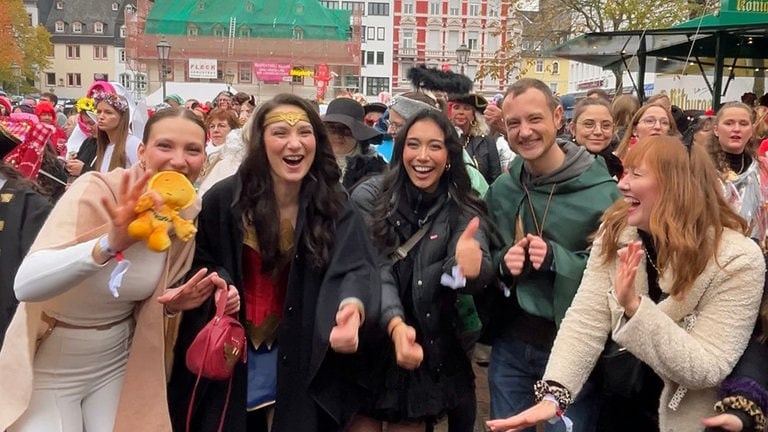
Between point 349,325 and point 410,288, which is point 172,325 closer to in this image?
point 349,325

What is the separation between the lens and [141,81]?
57.1 m

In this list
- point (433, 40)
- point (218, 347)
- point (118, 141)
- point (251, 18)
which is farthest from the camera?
point (433, 40)

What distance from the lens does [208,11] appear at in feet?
198

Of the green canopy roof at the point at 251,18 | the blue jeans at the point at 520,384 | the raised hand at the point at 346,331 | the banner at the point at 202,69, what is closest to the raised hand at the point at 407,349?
the raised hand at the point at 346,331

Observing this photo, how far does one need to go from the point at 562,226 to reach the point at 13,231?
2.49 meters

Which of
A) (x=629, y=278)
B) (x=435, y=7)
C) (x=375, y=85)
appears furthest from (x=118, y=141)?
(x=435, y=7)

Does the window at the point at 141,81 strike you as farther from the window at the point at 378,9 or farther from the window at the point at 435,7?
the window at the point at 435,7

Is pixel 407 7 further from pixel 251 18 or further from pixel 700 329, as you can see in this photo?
pixel 700 329

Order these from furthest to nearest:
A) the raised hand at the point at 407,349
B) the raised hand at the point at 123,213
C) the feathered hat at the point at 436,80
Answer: the feathered hat at the point at 436,80 < the raised hand at the point at 407,349 < the raised hand at the point at 123,213

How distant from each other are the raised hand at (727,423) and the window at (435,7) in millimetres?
92753

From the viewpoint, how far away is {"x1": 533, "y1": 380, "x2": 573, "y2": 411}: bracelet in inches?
112

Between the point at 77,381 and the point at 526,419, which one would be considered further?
the point at 77,381

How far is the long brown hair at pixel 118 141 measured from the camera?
5460mm

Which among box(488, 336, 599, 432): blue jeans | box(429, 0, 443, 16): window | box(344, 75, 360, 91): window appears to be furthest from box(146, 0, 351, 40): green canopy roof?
box(488, 336, 599, 432): blue jeans
